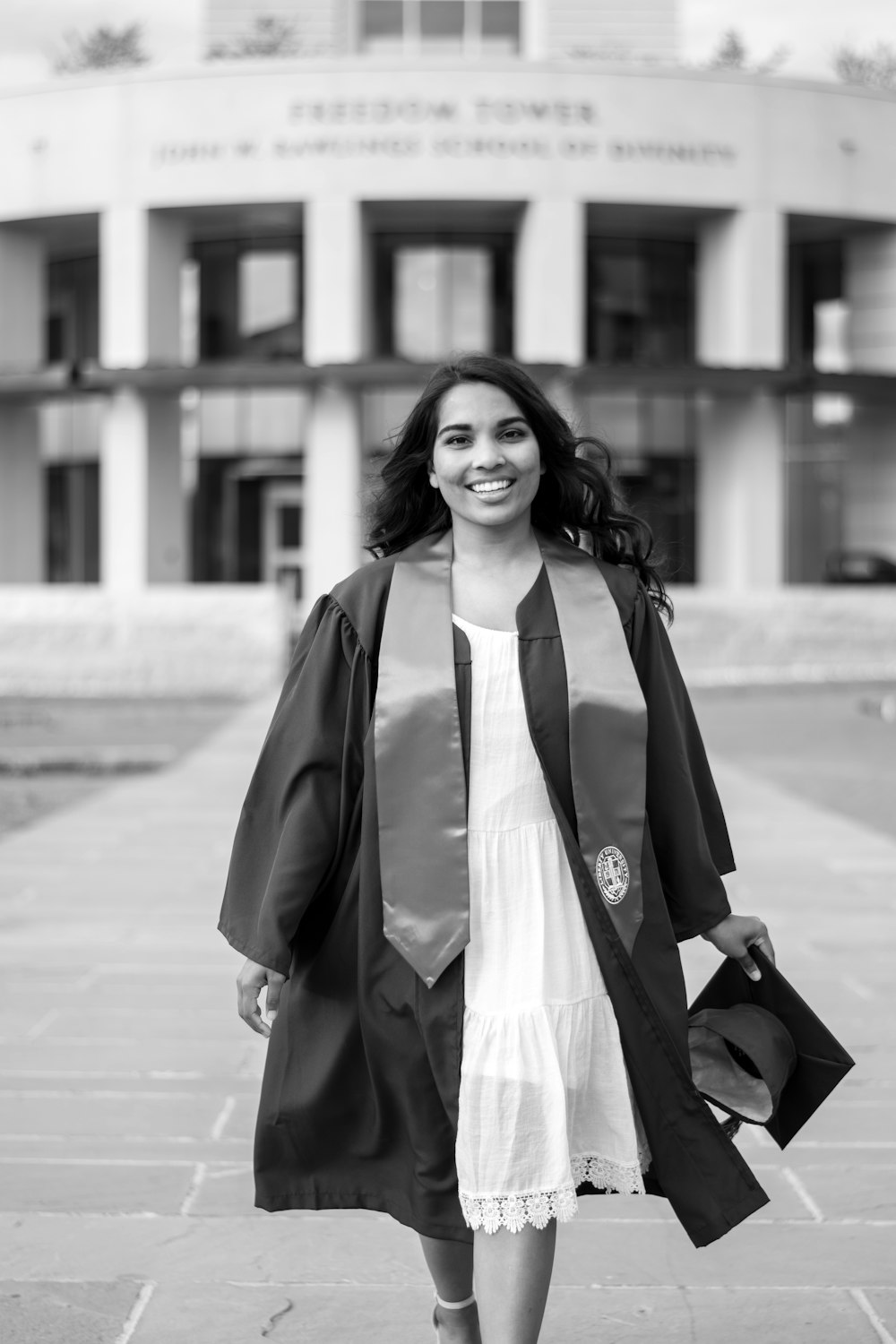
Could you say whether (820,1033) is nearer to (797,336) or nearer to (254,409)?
(254,409)

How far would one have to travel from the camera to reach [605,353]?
38.3 metres

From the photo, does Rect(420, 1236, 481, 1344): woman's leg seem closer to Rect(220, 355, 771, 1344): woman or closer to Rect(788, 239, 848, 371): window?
Rect(220, 355, 771, 1344): woman

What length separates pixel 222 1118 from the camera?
4.35 meters

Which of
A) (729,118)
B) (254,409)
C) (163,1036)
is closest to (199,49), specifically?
(254,409)

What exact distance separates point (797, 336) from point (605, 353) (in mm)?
5061

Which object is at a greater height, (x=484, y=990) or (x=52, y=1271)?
(x=484, y=990)

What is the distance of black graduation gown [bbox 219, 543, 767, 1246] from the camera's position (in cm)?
259

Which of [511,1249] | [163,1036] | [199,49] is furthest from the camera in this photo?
[199,49]

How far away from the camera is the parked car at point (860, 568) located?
1469 inches

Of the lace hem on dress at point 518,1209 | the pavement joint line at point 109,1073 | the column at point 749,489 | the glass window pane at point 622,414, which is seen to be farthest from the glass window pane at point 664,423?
the lace hem on dress at point 518,1209

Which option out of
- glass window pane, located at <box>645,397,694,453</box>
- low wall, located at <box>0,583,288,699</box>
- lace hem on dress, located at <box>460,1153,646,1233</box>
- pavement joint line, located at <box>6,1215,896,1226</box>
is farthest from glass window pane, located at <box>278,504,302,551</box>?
lace hem on dress, located at <box>460,1153,646,1233</box>

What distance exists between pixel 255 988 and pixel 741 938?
782 mm

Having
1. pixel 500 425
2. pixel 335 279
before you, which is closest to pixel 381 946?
pixel 500 425

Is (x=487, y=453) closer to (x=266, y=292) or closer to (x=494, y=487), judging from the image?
(x=494, y=487)
